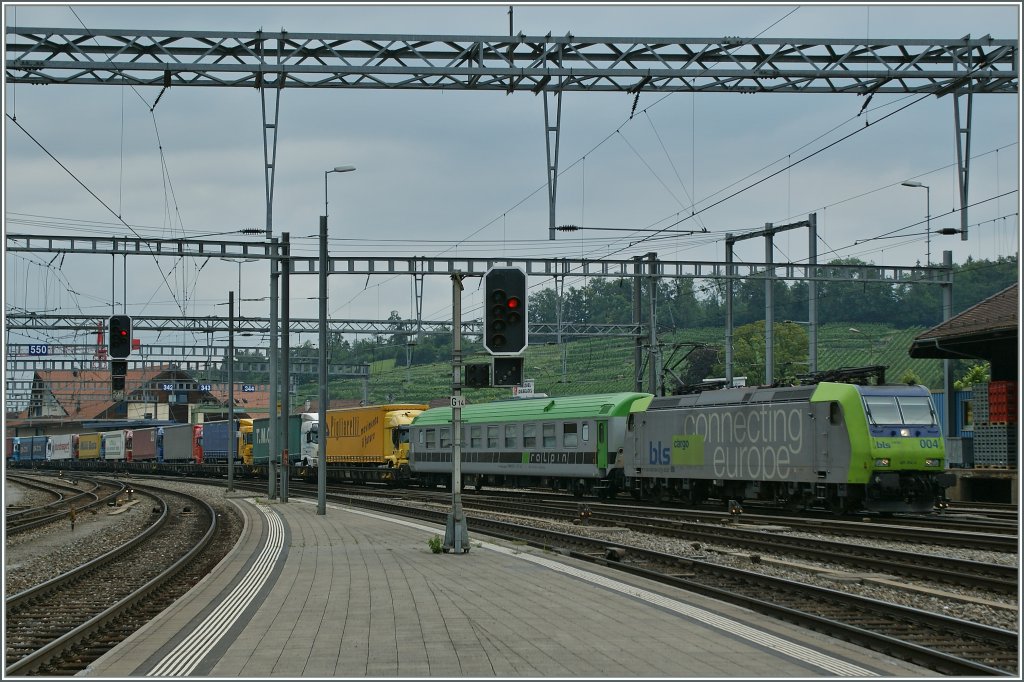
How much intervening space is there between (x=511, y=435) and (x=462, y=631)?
32.4m

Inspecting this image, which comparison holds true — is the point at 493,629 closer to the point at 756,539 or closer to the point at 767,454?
the point at 756,539

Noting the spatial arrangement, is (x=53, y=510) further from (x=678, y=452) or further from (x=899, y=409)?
(x=899, y=409)

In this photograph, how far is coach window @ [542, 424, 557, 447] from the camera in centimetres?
3994

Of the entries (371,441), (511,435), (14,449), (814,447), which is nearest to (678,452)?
(814,447)

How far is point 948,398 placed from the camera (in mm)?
42438

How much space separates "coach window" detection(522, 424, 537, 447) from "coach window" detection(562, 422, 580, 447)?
2.01 m

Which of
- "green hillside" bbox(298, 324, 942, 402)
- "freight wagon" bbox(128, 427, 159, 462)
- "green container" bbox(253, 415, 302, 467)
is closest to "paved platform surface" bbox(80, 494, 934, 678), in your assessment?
"green container" bbox(253, 415, 302, 467)

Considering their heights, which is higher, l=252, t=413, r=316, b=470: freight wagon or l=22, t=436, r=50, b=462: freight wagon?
l=252, t=413, r=316, b=470: freight wagon

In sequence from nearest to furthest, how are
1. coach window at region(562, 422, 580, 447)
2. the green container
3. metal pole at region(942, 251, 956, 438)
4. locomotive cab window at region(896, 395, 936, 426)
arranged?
locomotive cab window at region(896, 395, 936, 426)
coach window at region(562, 422, 580, 447)
metal pole at region(942, 251, 956, 438)
the green container

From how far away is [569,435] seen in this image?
38906 mm

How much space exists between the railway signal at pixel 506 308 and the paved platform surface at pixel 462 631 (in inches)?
126

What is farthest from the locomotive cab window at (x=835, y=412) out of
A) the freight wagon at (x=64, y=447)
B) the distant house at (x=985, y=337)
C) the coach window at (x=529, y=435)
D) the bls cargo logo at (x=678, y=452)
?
the freight wagon at (x=64, y=447)

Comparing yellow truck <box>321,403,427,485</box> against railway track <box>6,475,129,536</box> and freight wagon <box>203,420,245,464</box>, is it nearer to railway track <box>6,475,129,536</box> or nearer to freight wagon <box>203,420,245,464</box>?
railway track <box>6,475,129,536</box>

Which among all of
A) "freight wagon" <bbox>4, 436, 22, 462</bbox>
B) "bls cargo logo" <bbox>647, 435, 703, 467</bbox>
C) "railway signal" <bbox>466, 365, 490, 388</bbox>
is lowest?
"freight wagon" <bbox>4, 436, 22, 462</bbox>
